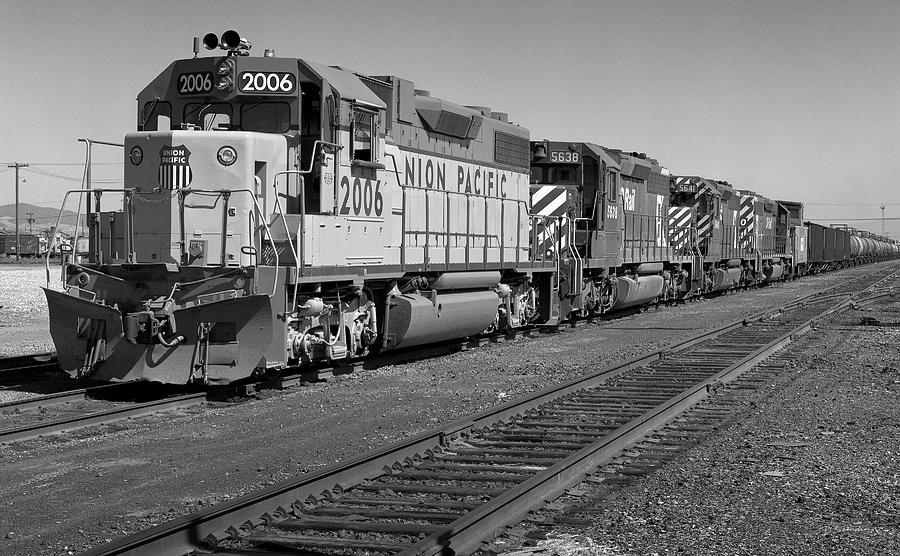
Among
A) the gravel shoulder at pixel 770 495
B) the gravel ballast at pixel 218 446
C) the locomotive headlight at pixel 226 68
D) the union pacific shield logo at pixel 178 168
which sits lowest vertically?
the gravel ballast at pixel 218 446

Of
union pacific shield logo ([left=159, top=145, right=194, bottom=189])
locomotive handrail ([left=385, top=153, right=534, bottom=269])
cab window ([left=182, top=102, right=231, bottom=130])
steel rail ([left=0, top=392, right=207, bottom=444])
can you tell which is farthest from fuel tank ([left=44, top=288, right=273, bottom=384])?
locomotive handrail ([left=385, top=153, right=534, bottom=269])

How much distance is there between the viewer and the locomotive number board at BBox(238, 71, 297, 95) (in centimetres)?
1065

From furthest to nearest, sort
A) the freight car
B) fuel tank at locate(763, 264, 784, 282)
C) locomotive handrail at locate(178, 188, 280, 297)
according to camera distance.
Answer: the freight car < fuel tank at locate(763, 264, 784, 282) < locomotive handrail at locate(178, 188, 280, 297)

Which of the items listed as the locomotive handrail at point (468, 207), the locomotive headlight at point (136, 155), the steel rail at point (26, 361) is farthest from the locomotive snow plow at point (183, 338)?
the locomotive handrail at point (468, 207)

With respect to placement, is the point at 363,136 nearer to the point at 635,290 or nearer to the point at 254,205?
the point at 254,205

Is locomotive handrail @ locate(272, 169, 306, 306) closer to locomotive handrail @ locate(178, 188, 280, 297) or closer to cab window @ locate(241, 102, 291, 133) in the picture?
locomotive handrail @ locate(178, 188, 280, 297)

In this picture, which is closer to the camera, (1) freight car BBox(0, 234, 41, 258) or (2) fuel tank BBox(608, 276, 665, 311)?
(2) fuel tank BBox(608, 276, 665, 311)

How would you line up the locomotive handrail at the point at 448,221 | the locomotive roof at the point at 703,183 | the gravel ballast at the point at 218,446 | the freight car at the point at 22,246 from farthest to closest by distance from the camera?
the freight car at the point at 22,246, the locomotive roof at the point at 703,183, the locomotive handrail at the point at 448,221, the gravel ballast at the point at 218,446

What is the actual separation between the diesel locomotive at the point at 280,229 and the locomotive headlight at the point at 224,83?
15 mm

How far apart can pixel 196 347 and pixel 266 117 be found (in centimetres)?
275

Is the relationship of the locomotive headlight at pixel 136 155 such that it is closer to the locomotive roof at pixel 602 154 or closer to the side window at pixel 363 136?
the side window at pixel 363 136

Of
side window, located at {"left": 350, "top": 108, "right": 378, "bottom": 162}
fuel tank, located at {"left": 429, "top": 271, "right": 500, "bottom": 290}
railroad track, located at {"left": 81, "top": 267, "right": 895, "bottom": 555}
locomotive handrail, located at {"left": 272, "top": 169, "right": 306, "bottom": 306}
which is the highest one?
side window, located at {"left": 350, "top": 108, "right": 378, "bottom": 162}

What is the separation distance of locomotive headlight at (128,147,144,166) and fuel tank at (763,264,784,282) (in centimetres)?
3531

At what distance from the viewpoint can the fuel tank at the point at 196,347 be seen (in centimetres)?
984
